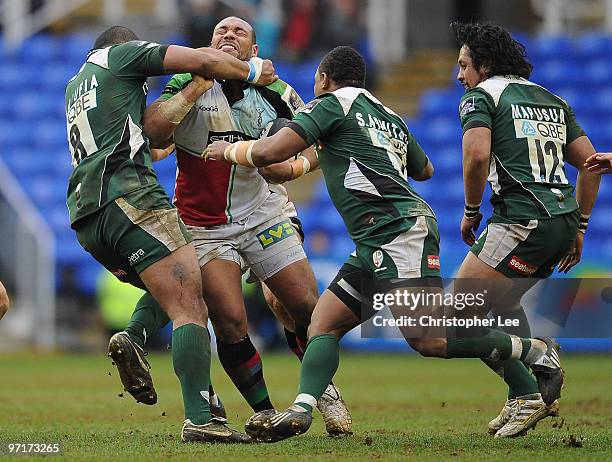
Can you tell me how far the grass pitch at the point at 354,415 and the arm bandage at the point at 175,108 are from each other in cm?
190

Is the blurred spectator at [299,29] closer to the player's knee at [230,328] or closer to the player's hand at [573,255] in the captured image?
the player's hand at [573,255]

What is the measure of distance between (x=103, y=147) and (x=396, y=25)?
16.3m

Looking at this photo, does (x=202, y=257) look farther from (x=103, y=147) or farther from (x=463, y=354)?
(x=463, y=354)

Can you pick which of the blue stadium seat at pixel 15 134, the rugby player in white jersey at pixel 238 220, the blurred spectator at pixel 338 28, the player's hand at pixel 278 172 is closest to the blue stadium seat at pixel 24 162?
the blue stadium seat at pixel 15 134

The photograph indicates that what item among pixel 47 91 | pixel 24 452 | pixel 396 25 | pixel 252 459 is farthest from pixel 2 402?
pixel 396 25

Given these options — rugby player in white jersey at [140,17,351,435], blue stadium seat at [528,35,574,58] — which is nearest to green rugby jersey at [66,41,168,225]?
rugby player in white jersey at [140,17,351,435]

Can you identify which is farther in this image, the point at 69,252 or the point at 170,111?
the point at 69,252

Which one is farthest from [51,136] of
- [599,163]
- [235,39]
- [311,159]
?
[599,163]

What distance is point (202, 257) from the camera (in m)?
7.41

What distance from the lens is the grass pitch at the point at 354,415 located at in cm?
639

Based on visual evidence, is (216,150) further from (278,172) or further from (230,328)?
(230,328)

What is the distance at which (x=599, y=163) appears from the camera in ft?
23.0

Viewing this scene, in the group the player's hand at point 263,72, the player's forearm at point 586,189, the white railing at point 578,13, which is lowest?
the player's forearm at point 586,189

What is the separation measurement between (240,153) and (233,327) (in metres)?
1.18
